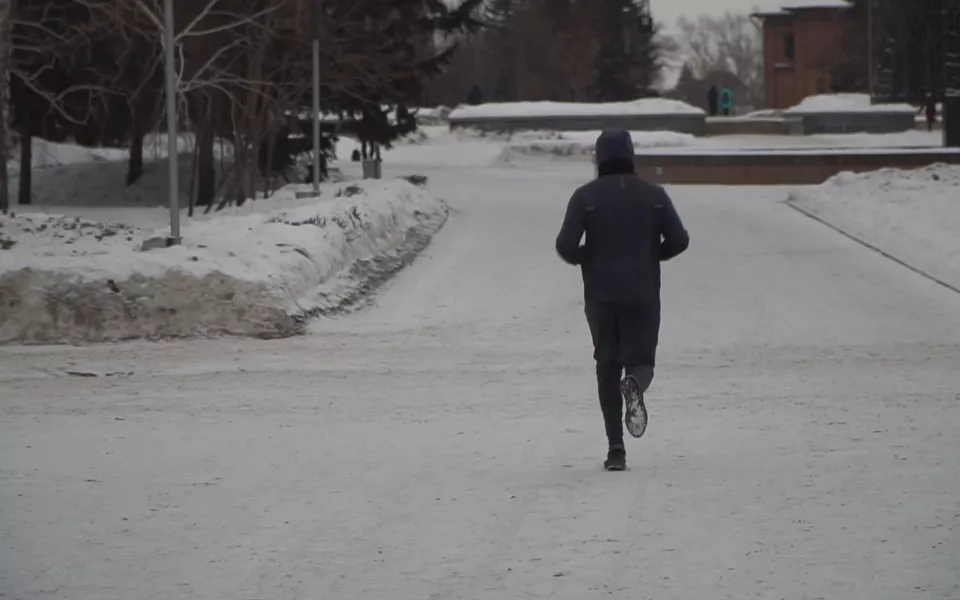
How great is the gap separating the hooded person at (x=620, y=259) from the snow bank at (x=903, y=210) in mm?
9671

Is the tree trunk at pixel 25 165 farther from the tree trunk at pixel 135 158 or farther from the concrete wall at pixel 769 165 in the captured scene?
the concrete wall at pixel 769 165

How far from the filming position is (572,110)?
56625mm

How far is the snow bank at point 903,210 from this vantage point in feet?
64.4

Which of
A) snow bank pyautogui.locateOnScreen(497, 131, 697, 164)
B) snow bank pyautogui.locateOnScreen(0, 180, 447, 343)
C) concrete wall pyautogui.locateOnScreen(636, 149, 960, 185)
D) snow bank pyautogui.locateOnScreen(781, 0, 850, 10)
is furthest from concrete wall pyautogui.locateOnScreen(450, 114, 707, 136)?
snow bank pyautogui.locateOnScreen(781, 0, 850, 10)

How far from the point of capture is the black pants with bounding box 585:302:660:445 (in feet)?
28.3

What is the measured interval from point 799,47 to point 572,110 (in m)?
44.1

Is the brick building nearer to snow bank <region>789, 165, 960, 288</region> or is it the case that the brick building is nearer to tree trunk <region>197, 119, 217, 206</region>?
tree trunk <region>197, 119, 217, 206</region>

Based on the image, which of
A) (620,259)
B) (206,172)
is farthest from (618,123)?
(620,259)

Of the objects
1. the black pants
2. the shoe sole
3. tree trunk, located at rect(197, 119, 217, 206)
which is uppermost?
tree trunk, located at rect(197, 119, 217, 206)

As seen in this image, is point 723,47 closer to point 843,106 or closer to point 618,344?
point 843,106

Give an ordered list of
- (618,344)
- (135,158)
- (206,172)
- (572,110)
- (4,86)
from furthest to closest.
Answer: (572,110)
(135,158)
(206,172)
(4,86)
(618,344)

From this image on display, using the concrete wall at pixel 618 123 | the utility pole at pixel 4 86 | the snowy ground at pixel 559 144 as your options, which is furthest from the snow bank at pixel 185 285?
the concrete wall at pixel 618 123

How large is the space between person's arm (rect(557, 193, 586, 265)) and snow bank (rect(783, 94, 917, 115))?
50.1 m

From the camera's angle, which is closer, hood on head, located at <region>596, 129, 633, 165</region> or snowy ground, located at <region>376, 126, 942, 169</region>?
hood on head, located at <region>596, 129, 633, 165</region>
